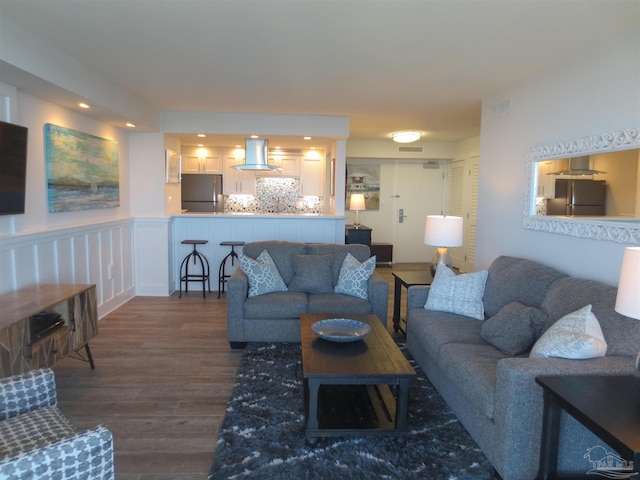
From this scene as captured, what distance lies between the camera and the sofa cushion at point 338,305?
3811 millimetres

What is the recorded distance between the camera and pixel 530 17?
2492 mm

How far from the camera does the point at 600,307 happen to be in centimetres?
236

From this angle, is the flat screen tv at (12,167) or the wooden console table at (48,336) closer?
the wooden console table at (48,336)

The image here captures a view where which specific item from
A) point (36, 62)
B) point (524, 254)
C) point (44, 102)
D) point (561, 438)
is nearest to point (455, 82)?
point (524, 254)

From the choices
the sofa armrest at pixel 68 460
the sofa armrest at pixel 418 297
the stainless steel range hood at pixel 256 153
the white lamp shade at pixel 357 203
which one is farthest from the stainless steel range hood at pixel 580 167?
the white lamp shade at pixel 357 203

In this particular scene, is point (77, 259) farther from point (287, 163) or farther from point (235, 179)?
point (287, 163)

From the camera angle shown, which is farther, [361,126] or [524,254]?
[361,126]

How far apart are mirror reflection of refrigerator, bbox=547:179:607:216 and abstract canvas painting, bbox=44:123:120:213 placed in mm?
4296

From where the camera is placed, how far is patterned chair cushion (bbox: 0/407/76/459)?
5.01 ft

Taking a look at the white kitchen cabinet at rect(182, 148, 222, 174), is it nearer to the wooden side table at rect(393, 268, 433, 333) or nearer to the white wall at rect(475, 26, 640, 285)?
the wooden side table at rect(393, 268, 433, 333)

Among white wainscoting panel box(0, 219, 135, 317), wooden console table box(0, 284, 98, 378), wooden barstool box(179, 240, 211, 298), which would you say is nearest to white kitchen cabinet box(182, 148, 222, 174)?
wooden barstool box(179, 240, 211, 298)

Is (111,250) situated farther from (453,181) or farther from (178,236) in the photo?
(453,181)

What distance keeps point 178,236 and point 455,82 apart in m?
4.09

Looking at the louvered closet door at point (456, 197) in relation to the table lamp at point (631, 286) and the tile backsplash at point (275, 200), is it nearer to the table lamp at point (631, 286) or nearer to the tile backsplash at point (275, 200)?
the tile backsplash at point (275, 200)
